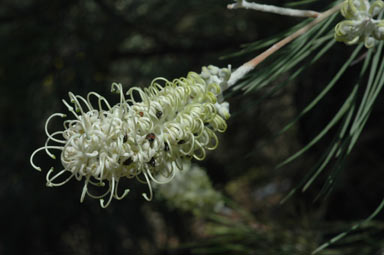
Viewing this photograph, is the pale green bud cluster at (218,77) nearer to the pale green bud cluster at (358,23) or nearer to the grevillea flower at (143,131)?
the grevillea flower at (143,131)

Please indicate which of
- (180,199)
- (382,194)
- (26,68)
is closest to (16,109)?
(26,68)

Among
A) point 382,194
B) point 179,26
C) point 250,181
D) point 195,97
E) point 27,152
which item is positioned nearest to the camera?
point 195,97

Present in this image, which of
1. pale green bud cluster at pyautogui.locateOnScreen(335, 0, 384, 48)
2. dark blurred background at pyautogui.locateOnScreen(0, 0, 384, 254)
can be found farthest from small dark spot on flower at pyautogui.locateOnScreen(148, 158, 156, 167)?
dark blurred background at pyautogui.locateOnScreen(0, 0, 384, 254)

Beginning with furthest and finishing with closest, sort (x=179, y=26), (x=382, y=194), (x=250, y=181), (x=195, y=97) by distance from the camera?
Result: (x=250, y=181)
(x=179, y=26)
(x=382, y=194)
(x=195, y=97)

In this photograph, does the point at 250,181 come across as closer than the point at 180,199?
No

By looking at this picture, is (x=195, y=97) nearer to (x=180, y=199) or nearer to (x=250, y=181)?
(x=180, y=199)

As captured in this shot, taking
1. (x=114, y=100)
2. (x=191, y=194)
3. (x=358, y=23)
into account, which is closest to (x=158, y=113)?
(x=358, y=23)

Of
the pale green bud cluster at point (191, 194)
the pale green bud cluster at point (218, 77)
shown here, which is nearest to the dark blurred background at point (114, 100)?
the pale green bud cluster at point (191, 194)
